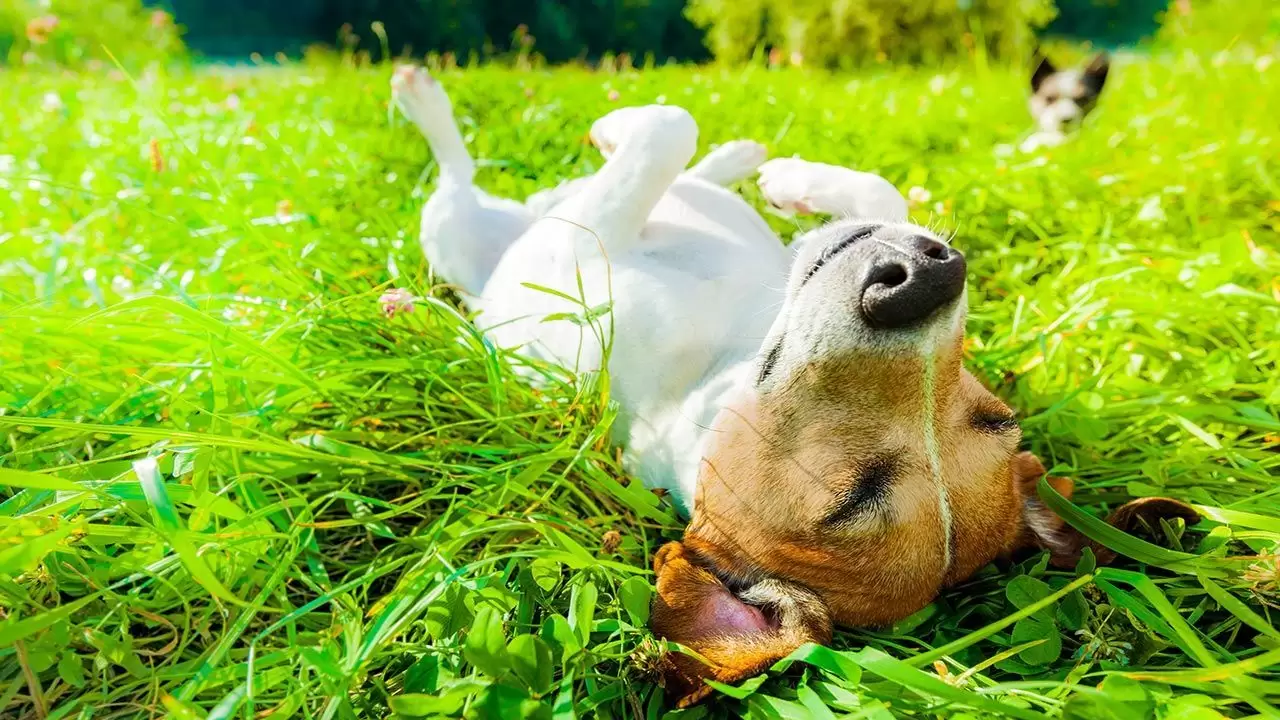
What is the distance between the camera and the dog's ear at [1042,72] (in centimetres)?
589

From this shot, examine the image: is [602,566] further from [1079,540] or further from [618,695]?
[1079,540]

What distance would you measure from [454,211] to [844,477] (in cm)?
174

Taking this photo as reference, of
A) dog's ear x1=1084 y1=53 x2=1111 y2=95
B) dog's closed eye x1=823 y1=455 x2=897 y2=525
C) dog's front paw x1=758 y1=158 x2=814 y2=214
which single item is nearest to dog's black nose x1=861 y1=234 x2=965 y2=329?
dog's closed eye x1=823 y1=455 x2=897 y2=525

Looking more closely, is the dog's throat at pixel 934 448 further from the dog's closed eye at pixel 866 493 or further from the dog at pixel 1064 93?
the dog at pixel 1064 93

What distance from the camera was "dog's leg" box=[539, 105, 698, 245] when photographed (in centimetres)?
201

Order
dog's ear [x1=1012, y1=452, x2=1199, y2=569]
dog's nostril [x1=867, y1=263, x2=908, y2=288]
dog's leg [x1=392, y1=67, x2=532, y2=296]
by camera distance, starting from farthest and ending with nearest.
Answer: dog's leg [x1=392, y1=67, x2=532, y2=296]
dog's ear [x1=1012, y1=452, x2=1199, y2=569]
dog's nostril [x1=867, y1=263, x2=908, y2=288]

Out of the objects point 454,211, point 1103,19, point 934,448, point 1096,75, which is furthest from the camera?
point 1103,19

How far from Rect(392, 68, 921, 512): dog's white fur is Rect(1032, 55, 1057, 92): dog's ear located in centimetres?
465

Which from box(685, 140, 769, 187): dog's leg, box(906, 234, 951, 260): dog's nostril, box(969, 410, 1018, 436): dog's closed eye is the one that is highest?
box(906, 234, 951, 260): dog's nostril

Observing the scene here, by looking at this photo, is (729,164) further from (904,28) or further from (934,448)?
(904,28)

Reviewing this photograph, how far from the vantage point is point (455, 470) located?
187 cm

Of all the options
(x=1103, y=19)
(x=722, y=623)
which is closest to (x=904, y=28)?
(x=1103, y=19)

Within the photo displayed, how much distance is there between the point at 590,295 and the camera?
77.0 inches

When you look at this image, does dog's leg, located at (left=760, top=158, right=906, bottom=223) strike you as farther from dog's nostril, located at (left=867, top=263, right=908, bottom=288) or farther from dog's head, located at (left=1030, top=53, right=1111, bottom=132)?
dog's head, located at (left=1030, top=53, right=1111, bottom=132)
